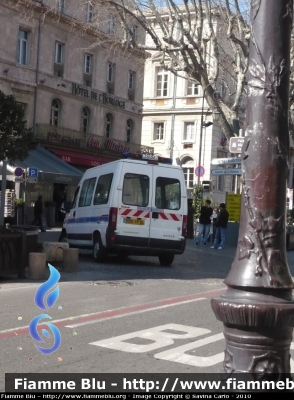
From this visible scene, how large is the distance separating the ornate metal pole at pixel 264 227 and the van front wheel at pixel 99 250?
13.2m

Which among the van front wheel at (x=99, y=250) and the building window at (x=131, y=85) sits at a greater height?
the building window at (x=131, y=85)

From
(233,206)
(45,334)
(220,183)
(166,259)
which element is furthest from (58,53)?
(45,334)

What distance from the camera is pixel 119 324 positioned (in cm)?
873

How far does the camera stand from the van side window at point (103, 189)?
16250 millimetres

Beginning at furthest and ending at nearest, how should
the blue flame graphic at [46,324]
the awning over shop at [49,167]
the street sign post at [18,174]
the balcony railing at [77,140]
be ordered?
the balcony railing at [77,140] < the awning over shop at [49,167] < the street sign post at [18,174] < the blue flame graphic at [46,324]

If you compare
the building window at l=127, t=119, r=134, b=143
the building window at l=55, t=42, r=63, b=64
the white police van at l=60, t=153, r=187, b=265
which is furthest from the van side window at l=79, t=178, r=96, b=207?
the building window at l=127, t=119, r=134, b=143

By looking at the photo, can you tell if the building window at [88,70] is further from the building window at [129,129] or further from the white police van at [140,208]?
the white police van at [140,208]

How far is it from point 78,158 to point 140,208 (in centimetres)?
1978

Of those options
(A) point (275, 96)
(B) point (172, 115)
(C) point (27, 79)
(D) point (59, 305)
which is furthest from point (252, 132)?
(B) point (172, 115)

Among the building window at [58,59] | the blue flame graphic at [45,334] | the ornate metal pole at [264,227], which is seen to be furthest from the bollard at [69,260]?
the building window at [58,59]

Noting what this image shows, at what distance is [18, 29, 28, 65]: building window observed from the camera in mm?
32844

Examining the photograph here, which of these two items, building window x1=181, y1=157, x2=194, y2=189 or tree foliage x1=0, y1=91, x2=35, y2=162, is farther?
building window x1=181, y1=157, x2=194, y2=189

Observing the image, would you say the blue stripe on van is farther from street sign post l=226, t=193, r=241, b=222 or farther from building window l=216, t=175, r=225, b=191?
building window l=216, t=175, r=225, b=191

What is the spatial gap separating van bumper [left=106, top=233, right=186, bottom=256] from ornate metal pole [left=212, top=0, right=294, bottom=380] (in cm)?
1253
